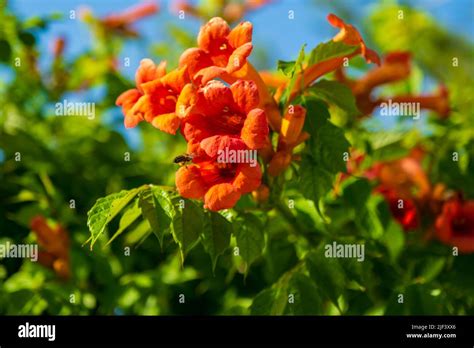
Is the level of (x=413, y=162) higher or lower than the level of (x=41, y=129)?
lower

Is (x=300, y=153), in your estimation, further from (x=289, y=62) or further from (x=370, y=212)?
(x=370, y=212)

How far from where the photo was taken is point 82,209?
4.10 meters

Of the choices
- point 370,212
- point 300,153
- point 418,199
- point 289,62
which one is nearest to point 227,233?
point 300,153

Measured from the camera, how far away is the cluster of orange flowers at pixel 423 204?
3.32 metres

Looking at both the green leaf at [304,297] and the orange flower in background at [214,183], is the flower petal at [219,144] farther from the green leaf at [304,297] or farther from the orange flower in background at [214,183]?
the green leaf at [304,297]

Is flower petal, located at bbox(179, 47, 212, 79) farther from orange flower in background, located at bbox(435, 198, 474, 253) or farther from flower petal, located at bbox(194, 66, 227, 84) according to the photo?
orange flower in background, located at bbox(435, 198, 474, 253)

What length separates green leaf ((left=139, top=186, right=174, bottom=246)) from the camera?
238cm

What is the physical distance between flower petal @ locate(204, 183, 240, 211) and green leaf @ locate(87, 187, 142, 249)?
33 centimetres

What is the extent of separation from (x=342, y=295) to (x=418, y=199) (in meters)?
1.01

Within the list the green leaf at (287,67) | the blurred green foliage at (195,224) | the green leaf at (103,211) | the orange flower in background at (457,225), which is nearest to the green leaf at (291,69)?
the green leaf at (287,67)

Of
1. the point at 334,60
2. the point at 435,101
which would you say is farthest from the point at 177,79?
the point at 435,101

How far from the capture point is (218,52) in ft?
8.49
